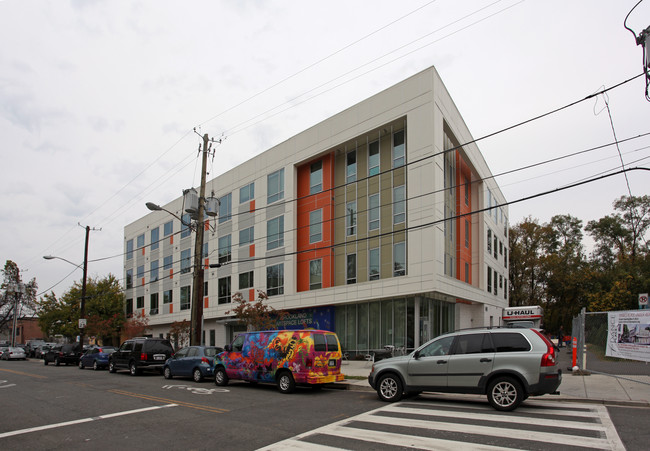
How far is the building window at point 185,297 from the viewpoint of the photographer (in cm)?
4316

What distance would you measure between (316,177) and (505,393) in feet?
76.4

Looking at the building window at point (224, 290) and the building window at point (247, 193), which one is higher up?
the building window at point (247, 193)

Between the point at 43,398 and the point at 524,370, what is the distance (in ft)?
42.5

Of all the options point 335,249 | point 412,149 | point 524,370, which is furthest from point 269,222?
point 524,370

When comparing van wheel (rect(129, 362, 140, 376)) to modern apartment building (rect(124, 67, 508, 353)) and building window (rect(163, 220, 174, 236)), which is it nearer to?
modern apartment building (rect(124, 67, 508, 353))

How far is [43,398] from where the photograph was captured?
46.4ft

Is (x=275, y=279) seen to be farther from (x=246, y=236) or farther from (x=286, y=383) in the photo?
(x=286, y=383)

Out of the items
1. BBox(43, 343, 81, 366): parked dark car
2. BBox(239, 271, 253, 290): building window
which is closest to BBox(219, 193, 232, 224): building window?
BBox(239, 271, 253, 290): building window

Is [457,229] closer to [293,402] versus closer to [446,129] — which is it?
[446,129]

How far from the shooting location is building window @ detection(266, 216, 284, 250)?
3294cm

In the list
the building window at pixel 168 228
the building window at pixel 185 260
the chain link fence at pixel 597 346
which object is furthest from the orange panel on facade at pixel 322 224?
the building window at pixel 168 228

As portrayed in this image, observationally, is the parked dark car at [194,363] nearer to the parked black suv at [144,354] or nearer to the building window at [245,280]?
the parked black suv at [144,354]

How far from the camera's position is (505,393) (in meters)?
10.0

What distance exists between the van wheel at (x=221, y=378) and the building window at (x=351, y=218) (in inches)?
564
